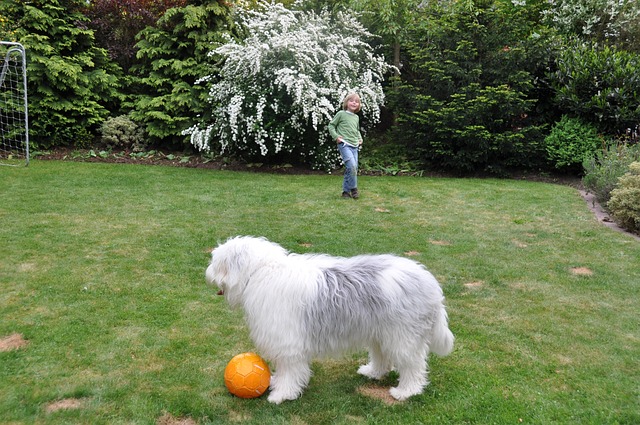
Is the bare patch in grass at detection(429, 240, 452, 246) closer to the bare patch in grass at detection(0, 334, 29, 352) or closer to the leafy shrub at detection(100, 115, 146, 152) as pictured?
the bare patch in grass at detection(0, 334, 29, 352)

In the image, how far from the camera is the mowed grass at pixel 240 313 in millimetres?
3240

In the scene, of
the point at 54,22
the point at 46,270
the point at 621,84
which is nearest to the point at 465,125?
the point at 621,84

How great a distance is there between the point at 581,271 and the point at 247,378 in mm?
4344

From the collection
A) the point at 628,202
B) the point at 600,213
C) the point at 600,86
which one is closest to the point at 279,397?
the point at 628,202

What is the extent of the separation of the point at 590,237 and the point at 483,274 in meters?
2.48

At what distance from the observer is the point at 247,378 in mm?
3264

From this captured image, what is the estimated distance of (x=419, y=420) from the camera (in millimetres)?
3145

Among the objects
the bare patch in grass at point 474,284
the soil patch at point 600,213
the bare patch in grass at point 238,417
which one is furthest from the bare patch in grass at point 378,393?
the soil patch at point 600,213

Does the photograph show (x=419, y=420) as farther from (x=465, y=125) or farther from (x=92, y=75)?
(x=92, y=75)

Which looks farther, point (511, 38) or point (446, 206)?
point (511, 38)

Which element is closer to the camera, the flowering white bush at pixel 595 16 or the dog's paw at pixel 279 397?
the dog's paw at pixel 279 397

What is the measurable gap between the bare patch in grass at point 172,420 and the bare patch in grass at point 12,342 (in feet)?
4.96

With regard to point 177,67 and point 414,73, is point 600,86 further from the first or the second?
point 177,67

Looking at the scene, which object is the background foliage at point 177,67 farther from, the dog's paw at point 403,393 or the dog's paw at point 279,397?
the dog's paw at point 403,393
